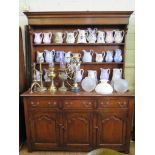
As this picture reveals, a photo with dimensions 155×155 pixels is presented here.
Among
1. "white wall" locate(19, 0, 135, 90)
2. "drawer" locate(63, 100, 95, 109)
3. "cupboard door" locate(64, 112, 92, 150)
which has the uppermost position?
"white wall" locate(19, 0, 135, 90)

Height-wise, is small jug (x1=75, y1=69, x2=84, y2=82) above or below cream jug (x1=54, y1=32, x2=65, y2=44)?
below

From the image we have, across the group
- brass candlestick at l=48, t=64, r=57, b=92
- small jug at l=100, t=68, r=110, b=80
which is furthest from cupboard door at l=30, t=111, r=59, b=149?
small jug at l=100, t=68, r=110, b=80

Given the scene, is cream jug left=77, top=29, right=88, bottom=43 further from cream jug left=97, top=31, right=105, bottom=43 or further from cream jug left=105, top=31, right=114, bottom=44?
cream jug left=105, top=31, right=114, bottom=44

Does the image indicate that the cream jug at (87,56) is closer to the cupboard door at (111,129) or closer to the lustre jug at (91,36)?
the lustre jug at (91,36)

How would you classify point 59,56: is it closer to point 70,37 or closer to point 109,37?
point 70,37

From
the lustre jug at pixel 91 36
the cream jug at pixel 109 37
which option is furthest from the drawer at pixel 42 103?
the cream jug at pixel 109 37

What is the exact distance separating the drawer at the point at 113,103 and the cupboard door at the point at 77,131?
0.21 meters

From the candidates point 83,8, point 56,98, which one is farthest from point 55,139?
point 83,8

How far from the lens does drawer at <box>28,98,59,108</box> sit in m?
2.34

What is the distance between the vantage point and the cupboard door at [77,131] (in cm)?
235

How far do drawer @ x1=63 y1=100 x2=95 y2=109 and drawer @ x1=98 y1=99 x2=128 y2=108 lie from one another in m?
0.11

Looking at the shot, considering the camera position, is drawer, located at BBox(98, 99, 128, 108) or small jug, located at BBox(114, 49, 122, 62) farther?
small jug, located at BBox(114, 49, 122, 62)
